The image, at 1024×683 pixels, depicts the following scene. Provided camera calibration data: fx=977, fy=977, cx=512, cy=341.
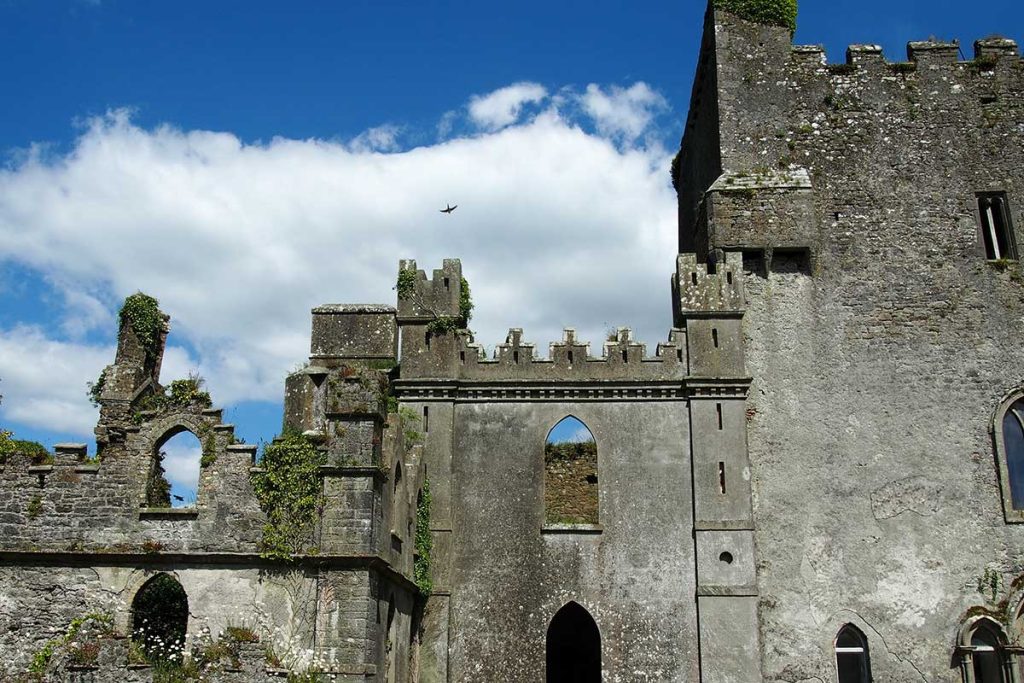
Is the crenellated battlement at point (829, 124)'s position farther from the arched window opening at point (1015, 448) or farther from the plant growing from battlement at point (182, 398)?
the plant growing from battlement at point (182, 398)

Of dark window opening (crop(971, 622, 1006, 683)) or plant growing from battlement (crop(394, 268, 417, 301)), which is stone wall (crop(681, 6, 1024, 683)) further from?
plant growing from battlement (crop(394, 268, 417, 301))

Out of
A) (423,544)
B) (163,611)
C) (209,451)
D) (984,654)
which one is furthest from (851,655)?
(163,611)

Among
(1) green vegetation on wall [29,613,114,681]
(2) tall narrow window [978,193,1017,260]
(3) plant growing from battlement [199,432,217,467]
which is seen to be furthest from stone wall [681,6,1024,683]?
(1) green vegetation on wall [29,613,114,681]

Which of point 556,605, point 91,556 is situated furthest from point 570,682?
point 91,556

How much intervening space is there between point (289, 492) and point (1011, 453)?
14.1 m

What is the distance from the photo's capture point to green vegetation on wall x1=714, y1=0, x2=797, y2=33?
22594mm

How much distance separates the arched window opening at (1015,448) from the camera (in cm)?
1917

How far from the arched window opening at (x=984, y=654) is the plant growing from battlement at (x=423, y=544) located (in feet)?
32.8

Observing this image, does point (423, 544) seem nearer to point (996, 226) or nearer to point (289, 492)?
point (289, 492)

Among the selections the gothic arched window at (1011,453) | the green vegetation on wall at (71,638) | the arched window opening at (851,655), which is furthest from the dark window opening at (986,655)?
the green vegetation on wall at (71,638)

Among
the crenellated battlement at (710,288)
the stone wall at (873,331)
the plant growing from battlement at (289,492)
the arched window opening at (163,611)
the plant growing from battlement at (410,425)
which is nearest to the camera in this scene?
the plant growing from battlement at (289,492)

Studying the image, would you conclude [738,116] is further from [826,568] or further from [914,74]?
[826,568]

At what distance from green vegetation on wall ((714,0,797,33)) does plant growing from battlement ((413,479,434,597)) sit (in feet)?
42.8

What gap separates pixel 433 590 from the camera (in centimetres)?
1862
